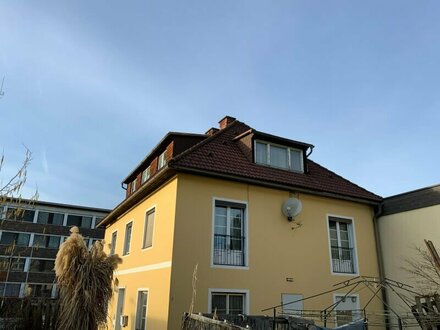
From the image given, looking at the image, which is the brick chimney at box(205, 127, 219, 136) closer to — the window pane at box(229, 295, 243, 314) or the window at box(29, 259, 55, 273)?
the window pane at box(229, 295, 243, 314)

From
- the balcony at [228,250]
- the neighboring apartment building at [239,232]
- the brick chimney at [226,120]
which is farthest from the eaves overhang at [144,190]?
the brick chimney at [226,120]

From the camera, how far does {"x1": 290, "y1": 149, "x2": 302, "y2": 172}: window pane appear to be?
13450 mm

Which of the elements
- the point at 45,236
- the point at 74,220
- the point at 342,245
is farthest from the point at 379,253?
the point at 74,220

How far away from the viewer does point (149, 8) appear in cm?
867

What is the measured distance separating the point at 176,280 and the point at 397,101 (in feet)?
27.3

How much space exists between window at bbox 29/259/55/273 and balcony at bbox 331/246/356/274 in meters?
37.8

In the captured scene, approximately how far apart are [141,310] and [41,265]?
3467 centimetres

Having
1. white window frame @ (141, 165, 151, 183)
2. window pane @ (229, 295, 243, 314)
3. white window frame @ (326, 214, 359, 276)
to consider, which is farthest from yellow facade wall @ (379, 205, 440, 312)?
white window frame @ (141, 165, 151, 183)

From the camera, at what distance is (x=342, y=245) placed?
1302 cm

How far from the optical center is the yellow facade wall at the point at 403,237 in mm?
11781

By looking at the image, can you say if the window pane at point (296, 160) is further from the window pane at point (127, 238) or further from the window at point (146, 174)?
the window pane at point (127, 238)

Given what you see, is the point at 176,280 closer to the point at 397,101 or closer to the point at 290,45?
the point at 290,45

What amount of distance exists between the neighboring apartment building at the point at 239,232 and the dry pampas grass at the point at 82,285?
4.56 feet

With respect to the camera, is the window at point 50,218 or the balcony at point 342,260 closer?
the balcony at point 342,260
